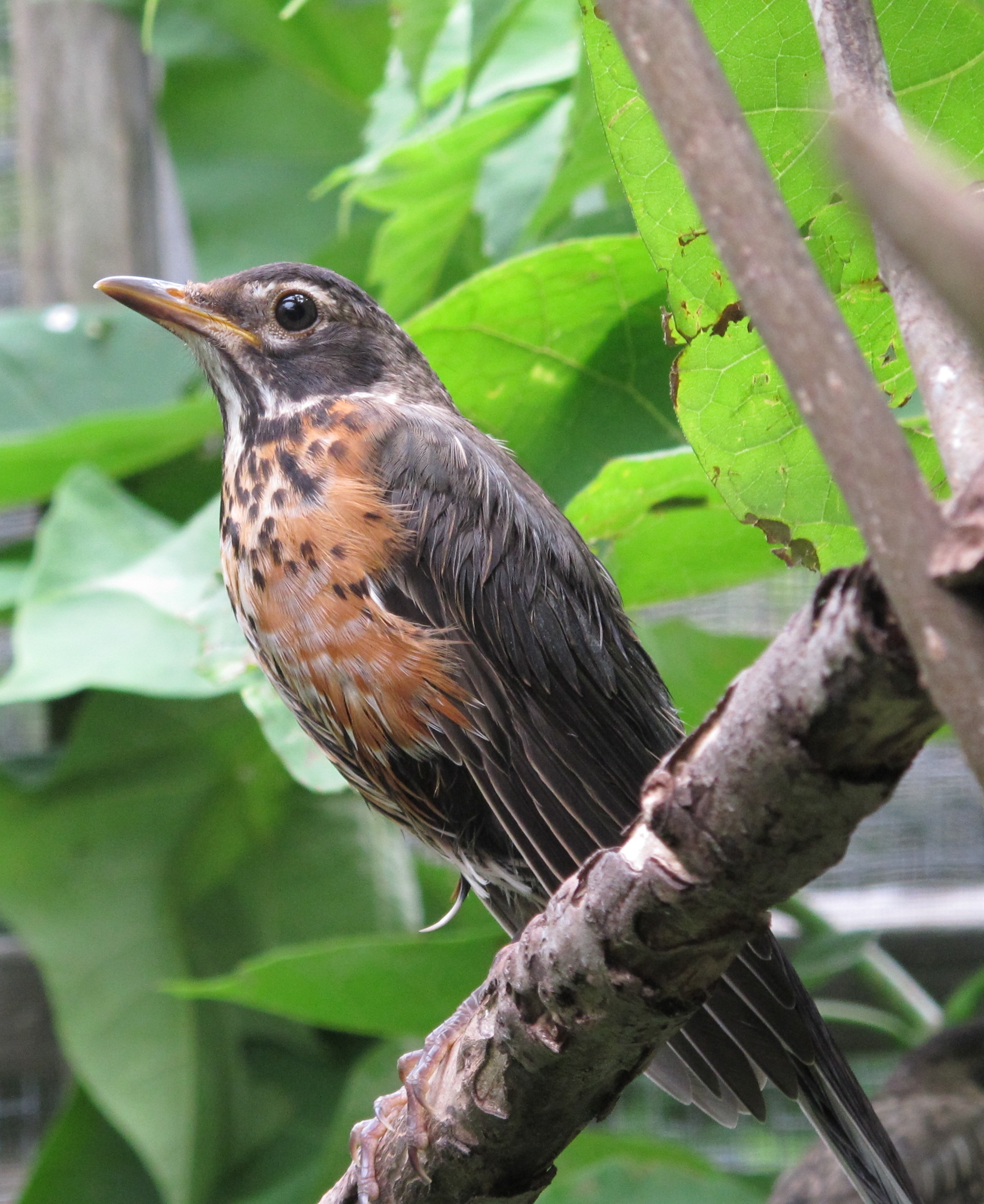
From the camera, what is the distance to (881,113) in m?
1.12

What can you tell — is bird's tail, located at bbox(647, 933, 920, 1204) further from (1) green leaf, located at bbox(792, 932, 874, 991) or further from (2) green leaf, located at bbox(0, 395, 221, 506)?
(2) green leaf, located at bbox(0, 395, 221, 506)

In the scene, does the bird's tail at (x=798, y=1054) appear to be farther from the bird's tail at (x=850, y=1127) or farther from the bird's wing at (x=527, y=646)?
the bird's wing at (x=527, y=646)

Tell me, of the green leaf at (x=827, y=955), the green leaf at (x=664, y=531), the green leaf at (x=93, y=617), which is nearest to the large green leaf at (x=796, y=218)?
the green leaf at (x=664, y=531)

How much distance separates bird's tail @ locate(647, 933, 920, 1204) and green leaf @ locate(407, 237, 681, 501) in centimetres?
117

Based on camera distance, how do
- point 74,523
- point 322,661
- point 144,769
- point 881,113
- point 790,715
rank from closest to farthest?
point 790,715, point 881,113, point 322,661, point 74,523, point 144,769

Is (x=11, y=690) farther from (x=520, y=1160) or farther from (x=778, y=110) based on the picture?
(x=778, y=110)

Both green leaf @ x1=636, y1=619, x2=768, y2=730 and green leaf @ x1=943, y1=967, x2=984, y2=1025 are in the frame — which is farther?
green leaf @ x1=943, y1=967, x2=984, y2=1025

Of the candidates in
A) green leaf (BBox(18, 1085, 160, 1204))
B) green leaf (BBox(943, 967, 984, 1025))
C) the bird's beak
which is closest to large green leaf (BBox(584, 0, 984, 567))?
the bird's beak

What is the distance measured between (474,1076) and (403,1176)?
270 millimetres

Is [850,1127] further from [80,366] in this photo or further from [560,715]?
[80,366]

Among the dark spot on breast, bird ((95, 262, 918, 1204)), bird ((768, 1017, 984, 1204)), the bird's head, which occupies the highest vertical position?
the bird's head

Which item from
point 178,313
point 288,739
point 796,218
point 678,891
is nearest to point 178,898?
point 288,739

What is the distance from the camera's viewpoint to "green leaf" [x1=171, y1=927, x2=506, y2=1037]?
294cm

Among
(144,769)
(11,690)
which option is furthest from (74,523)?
(144,769)
